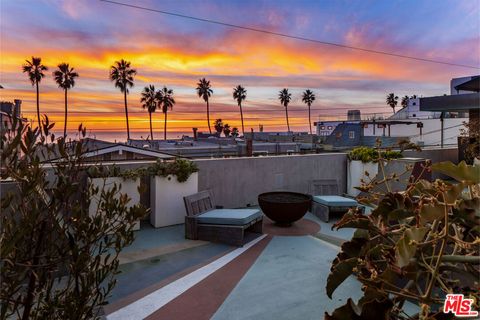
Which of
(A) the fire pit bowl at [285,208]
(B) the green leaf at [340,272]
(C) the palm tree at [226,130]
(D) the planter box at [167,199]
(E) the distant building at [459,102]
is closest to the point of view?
(B) the green leaf at [340,272]

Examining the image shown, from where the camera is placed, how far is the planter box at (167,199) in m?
5.89

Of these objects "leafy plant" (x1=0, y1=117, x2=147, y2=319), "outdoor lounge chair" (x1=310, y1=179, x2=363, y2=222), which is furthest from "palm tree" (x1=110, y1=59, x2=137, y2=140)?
"leafy plant" (x1=0, y1=117, x2=147, y2=319)

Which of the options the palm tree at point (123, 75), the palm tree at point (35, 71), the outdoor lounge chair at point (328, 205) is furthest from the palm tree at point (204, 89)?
the outdoor lounge chair at point (328, 205)

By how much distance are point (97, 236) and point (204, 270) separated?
283 cm

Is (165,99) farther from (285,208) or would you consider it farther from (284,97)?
(285,208)

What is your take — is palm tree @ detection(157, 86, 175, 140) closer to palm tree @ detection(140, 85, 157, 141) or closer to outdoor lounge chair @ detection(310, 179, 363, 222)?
palm tree @ detection(140, 85, 157, 141)

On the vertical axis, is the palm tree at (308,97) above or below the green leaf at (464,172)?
above

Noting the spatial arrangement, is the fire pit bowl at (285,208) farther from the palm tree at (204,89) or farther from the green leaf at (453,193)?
the palm tree at (204,89)

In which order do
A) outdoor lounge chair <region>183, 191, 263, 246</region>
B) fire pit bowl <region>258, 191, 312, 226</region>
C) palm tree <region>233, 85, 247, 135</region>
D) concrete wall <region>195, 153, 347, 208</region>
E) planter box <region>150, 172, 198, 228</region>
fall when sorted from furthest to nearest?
palm tree <region>233, 85, 247, 135</region>, concrete wall <region>195, 153, 347, 208</region>, planter box <region>150, 172, 198, 228</region>, fire pit bowl <region>258, 191, 312, 226</region>, outdoor lounge chair <region>183, 191, 263, 246</region>

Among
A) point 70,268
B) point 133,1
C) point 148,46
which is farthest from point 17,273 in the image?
point 148,46

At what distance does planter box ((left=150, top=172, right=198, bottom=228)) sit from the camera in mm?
5891

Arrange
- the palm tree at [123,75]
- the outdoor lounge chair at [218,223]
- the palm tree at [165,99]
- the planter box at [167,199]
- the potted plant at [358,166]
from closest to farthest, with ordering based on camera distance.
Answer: the outdoor lounge chair at [218,223] → the planter box at [167,199] → the potted plant at [358,166] → the palm tree at [123,75] → the palm tree at [165,99]

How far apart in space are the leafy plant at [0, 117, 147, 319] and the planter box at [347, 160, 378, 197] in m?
7.54

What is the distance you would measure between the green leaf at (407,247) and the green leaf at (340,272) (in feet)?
0.72
